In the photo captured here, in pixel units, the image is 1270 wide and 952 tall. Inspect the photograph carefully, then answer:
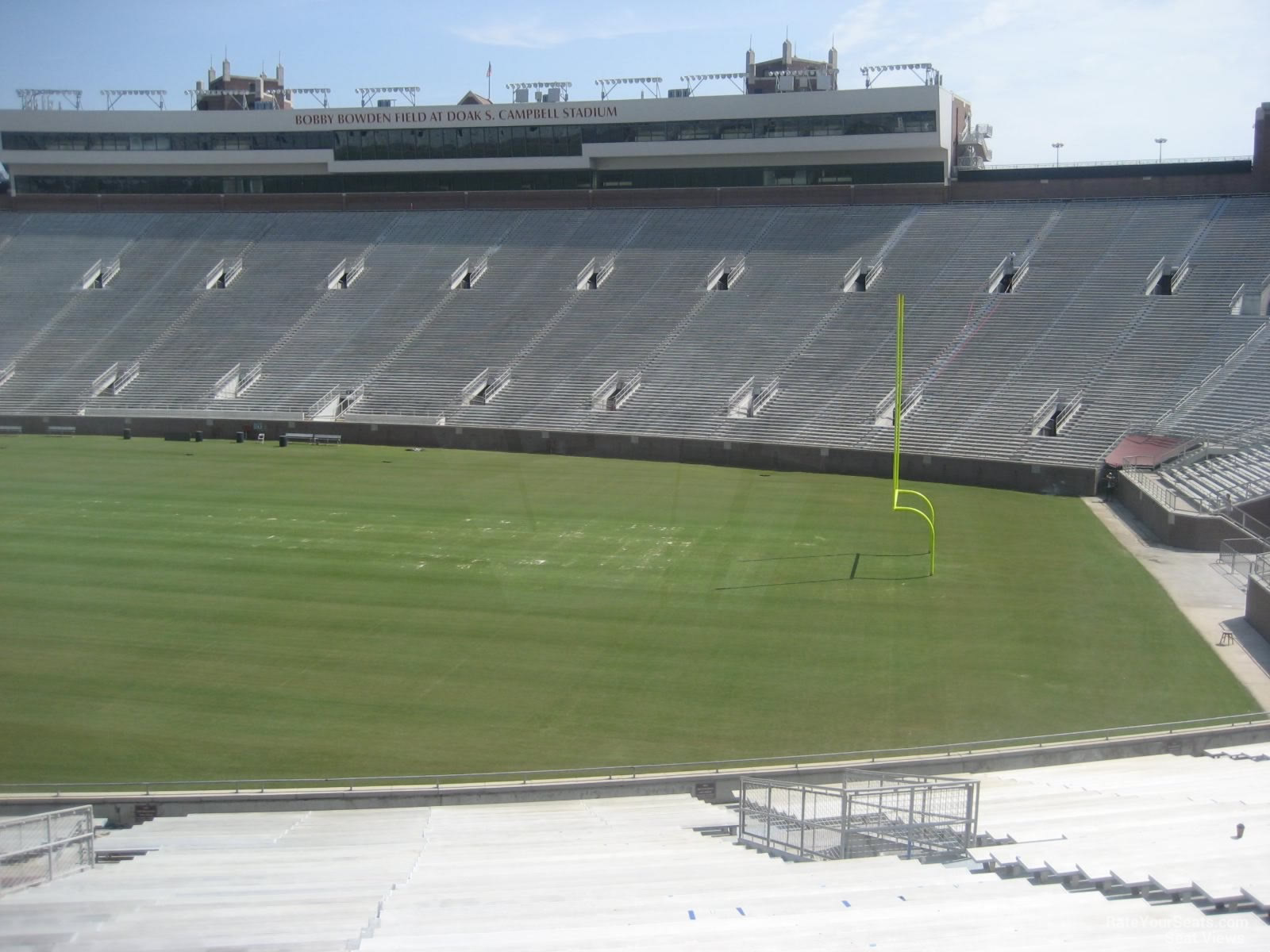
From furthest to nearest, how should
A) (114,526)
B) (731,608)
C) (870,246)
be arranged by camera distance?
(870,246) → (114,526) → (731,608)

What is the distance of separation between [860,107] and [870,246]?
6.29m

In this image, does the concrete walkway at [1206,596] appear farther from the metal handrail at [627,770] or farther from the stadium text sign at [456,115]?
the stadium text sign at [456,115]

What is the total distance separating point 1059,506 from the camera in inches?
1204

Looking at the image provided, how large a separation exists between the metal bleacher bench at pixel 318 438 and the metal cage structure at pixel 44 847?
1263 inches

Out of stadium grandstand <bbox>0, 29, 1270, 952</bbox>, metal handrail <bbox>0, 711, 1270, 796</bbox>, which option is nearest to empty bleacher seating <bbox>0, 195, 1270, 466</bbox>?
stadium grandstand <bbox>0, 29, 1270, 952</bbox>

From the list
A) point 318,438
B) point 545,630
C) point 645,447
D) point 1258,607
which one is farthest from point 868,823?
point 318,438

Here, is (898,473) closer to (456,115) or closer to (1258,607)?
(1258,607)

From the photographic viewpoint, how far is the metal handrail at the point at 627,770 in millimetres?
13258

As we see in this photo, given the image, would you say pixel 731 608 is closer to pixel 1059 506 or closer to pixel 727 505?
pixel 727 505

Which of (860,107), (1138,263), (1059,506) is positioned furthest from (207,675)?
(860,107)

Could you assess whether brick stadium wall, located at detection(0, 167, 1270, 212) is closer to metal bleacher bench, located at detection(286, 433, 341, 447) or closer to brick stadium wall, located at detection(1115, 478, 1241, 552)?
metal bleacher bench, located at detection(286, 433, 341, 447)

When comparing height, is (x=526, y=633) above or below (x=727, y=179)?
below

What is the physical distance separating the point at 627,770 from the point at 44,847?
6.00 meters

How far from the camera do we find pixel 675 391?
41.9 m
